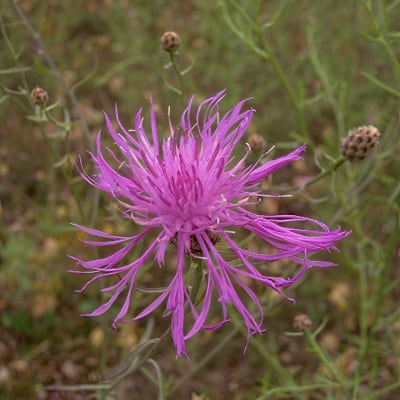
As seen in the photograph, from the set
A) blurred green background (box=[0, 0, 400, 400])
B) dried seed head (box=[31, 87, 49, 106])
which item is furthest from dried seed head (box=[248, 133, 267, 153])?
dried seed head (box=[31, 87, 49, 106])

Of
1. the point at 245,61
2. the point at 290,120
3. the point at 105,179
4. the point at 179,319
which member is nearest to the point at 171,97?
the point at 245,61

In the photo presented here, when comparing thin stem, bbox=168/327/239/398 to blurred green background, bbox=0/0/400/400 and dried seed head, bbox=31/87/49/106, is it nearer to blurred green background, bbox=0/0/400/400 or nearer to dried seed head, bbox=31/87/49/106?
blurred green background, bbox=0/0/400/400

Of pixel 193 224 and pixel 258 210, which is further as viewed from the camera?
pixel 258 210

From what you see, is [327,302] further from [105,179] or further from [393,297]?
[105,179]

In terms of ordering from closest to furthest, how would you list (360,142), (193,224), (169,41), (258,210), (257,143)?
(193,224)
(360,142)
(169,41)
(257,143)
(258,210)

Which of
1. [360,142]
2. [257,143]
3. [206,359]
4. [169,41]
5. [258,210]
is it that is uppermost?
[169,41]

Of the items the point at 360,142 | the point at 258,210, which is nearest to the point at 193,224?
the point at 360,142

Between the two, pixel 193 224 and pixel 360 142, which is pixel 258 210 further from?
pixel 193 224

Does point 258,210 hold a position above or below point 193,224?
below

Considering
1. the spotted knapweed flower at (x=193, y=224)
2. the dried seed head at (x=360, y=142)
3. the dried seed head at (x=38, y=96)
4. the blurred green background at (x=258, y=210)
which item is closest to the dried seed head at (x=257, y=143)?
the blurred green background at (x=258, y=210)
